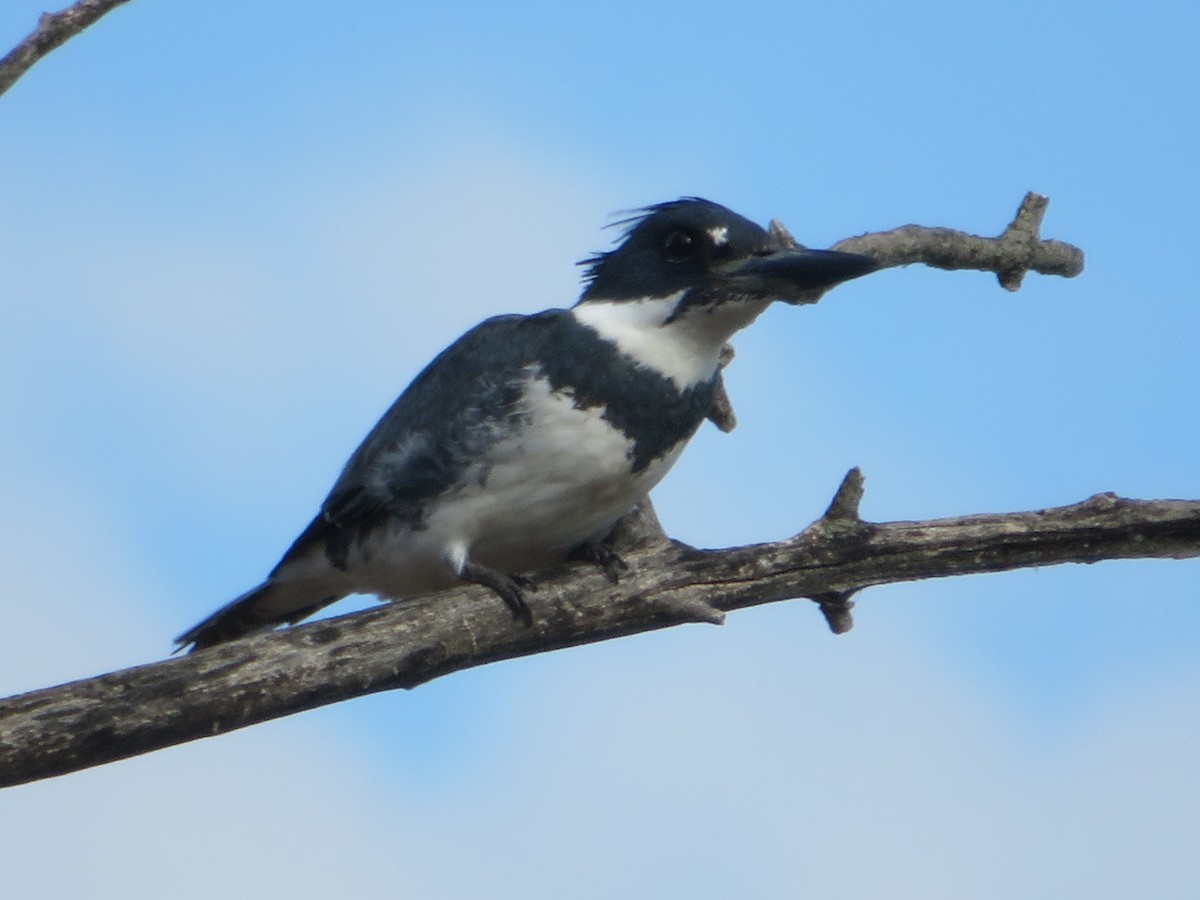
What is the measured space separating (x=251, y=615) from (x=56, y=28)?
1.80 m

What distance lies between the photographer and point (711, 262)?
4.43 meters

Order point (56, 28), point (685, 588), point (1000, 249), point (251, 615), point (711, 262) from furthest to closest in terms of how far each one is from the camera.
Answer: point (1000, 249) → point (251, 615) → point (711, 262) → point (685, 588) → point (56, 28)

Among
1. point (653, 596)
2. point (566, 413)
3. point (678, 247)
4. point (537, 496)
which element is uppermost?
point (678, 247)

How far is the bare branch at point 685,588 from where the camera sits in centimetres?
408

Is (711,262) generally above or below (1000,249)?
below

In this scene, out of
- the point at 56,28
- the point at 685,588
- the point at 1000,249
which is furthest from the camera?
the point at 1000,249

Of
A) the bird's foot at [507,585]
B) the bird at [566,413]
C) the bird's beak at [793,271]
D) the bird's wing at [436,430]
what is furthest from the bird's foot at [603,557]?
the bird's beak at [793,271]

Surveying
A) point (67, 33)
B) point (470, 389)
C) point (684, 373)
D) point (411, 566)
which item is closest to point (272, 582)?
point (411, 566)

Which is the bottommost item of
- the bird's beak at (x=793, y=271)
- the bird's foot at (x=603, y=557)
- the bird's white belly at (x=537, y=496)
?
the bird's foot at (x=603, y=557)

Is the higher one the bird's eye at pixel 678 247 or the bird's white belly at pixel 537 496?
the bird's eye at pixel 678 247

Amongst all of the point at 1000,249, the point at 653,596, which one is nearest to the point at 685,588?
the point at 653,596

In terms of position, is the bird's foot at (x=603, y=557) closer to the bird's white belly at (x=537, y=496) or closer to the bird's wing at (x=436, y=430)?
the bird's white belly at (x=537, y=496)

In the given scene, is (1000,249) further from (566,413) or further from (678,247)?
(566,413)

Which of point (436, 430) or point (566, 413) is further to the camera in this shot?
point (436, 430)
